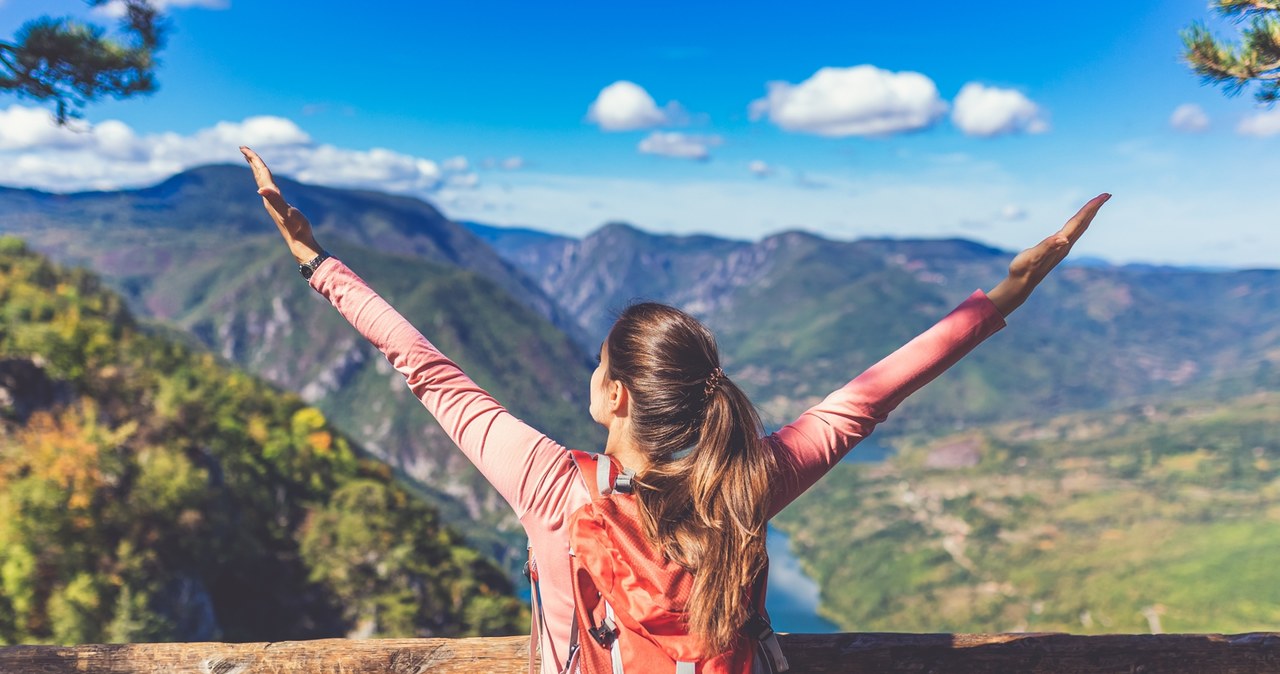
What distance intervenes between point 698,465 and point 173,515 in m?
31.5

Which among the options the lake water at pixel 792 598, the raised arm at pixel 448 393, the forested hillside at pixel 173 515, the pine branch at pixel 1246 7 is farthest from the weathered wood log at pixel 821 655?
the lake water at pixel 792 598

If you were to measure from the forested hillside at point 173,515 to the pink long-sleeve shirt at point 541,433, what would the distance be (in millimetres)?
21633

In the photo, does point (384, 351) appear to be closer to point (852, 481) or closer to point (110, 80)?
point (110, 80)

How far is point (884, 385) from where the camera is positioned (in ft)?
7.79

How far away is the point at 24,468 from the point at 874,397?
25108mm

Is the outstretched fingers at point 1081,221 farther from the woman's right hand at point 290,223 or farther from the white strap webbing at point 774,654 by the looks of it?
the woman's right hand at point 290,223

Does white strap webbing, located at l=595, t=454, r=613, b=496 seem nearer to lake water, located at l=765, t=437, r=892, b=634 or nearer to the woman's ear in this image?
the woman's ear

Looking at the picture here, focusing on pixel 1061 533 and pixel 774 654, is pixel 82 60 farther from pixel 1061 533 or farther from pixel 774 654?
pixel 1061 533

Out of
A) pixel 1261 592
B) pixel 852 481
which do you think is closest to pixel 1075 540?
pixel 1261 592

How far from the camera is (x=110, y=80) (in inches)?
226

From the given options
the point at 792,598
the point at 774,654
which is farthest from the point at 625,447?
the point at 792,598

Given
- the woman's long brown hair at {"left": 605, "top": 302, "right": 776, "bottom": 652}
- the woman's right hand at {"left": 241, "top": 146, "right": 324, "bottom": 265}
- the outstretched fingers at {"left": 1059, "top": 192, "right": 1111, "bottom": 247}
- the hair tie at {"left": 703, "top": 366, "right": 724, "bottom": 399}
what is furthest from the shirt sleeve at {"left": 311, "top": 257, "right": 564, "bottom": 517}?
the outstretched fingers at {"left": 1059, "top": 192, "right": 1111, "bottom": 247}

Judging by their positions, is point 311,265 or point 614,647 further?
point 311,265

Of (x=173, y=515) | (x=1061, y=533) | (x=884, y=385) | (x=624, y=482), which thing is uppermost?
(x=884, y=385)
